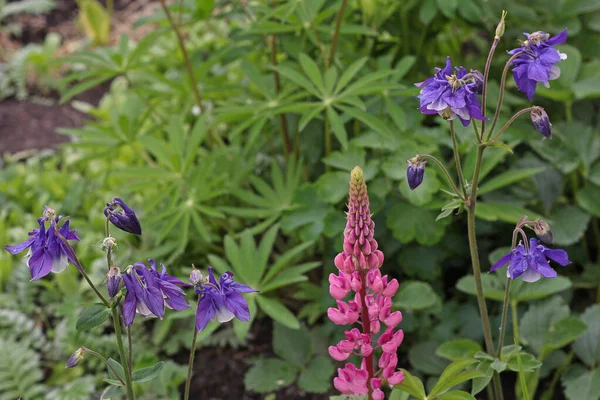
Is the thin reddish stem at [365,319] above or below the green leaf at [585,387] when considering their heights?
above

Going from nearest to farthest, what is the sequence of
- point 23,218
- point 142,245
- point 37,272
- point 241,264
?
point 37,272, point 241,264, point 142,245, point 23,218

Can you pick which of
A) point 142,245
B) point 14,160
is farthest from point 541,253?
point 14,160

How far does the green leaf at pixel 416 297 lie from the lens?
2482 millimetres

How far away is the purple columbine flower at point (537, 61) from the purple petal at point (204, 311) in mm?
824

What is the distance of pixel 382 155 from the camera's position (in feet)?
8.87

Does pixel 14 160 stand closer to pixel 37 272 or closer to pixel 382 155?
pixel 382 155

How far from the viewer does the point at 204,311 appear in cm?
154

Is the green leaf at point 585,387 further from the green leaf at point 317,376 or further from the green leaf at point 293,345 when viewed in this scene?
the green leaf at point 293,345

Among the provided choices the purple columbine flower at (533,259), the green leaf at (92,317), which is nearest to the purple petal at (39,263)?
the green leaf at (92,317)

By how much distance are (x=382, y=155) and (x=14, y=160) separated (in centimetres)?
255

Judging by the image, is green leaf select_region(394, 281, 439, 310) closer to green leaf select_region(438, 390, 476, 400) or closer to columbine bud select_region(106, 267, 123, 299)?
green leaf select_region(438, 390, 476, 400)

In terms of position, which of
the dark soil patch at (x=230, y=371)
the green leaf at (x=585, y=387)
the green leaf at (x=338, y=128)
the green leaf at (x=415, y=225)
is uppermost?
the green leaf at (x=338, y=128)

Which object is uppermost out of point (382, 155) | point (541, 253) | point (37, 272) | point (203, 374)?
point (37, 272)

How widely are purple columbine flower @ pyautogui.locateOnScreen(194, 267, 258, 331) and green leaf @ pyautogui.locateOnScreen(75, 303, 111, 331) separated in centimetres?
21
